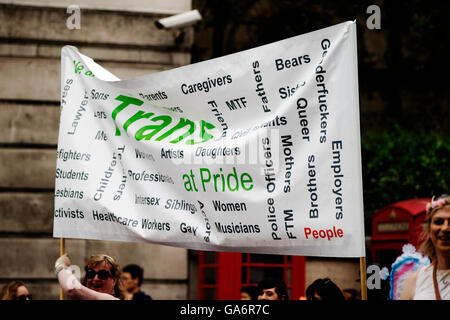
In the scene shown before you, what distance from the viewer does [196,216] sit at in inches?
201

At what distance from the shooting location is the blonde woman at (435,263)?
3.71 m

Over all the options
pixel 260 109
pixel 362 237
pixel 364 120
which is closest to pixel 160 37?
pixel 260 109

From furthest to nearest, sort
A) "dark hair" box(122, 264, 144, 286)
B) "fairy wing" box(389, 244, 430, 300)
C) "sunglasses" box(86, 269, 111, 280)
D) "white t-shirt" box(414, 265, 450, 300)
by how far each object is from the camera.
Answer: "dark hair" box(122, 264, 144, 286), "fairy wing" box(389, 244, 430, 300), "sunglasses" box(86, 269, 111, 280), "white t-shirt" box(414, 265, 450, 300)

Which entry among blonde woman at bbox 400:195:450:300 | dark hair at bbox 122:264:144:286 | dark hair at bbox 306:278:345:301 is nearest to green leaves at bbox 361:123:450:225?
dark hair at bbox 122:264:144:286

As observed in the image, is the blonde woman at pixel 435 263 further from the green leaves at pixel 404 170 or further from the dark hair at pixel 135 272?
the green leaves at pixel 404 170

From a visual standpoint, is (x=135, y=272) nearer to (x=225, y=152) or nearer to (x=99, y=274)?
(x=99, y=274)

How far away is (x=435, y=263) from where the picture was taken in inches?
150

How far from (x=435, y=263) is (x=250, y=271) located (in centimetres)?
722

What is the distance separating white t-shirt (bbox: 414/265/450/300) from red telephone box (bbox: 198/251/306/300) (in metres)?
6.53

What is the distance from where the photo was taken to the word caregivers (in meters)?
5.36

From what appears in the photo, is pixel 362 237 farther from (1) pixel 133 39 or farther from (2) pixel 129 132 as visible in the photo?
(1) pixel 133 39

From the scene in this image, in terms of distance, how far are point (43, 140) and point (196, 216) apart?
5.30 m

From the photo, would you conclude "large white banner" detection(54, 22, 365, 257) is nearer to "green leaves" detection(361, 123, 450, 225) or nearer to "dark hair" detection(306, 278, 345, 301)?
"dark hair" detection(306, 278, 345, 301)

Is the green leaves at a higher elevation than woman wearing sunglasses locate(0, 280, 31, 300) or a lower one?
higher
